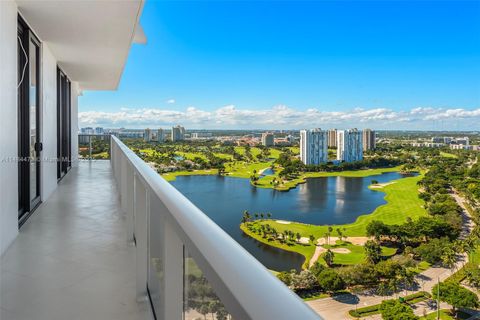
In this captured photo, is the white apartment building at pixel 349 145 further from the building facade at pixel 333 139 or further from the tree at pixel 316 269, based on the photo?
the tree at pixel 316 269

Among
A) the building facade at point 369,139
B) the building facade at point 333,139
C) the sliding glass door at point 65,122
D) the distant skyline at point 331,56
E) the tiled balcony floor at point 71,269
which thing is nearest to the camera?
the tiled balcony floor at point 71,269

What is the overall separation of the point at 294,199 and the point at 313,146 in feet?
23.9

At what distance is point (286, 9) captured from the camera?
5638 centimetres

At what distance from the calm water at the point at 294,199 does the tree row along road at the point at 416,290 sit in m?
8.31

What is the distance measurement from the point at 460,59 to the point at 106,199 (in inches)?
2557

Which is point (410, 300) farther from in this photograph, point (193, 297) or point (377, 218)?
point (193, 297)

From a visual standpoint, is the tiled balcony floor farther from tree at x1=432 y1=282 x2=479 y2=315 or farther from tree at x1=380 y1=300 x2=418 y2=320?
tree at x1=432 y1=282 x2=479 y2=315

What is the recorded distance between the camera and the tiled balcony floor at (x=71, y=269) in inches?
84.5

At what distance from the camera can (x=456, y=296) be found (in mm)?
14305

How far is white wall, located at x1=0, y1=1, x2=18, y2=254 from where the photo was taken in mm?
3287

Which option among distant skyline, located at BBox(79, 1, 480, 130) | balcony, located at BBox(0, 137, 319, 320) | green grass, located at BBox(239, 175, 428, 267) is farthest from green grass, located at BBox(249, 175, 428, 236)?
balcony, located at BBox(0, 137, 319, 320)

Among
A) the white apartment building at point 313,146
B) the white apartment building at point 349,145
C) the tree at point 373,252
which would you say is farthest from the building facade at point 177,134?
the white apartment building at point 349,145

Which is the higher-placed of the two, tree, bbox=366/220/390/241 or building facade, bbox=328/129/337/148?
building facade, bbox=328/129/337/148

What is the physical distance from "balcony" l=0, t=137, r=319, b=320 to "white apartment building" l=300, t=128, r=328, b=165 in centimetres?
2203
